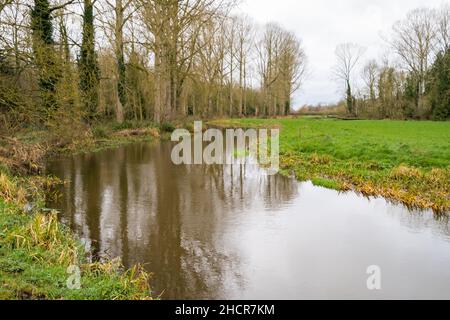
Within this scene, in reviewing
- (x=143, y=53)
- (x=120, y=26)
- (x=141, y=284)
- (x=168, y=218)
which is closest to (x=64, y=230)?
(x=168, y=218)

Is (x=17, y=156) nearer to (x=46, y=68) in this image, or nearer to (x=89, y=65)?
(x=46, y=68)

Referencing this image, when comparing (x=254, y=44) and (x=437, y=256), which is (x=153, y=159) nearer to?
(x=437, y=256)

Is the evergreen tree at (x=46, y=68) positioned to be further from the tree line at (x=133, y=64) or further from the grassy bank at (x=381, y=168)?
the grassy bank at (x=381, y=168)

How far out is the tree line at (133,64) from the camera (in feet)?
35.3

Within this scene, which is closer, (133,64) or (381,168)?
(381,168)

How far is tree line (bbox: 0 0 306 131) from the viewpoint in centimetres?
1077

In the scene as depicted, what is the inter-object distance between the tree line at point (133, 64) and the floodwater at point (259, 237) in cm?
284

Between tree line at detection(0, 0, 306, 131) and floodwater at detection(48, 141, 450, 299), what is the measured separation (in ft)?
9.31

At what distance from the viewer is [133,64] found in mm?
26969

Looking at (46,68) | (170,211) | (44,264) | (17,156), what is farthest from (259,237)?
(17,156)

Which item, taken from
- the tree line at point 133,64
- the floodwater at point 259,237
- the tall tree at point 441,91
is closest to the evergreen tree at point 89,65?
the tree line at point 133,64

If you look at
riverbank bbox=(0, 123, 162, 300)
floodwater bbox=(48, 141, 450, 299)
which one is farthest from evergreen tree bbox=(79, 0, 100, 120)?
riverbank bbox=(0, 123, 162, 300)

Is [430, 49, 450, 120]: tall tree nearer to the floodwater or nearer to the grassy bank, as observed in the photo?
the grassy bank

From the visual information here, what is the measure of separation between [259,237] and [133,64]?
22364 mm
